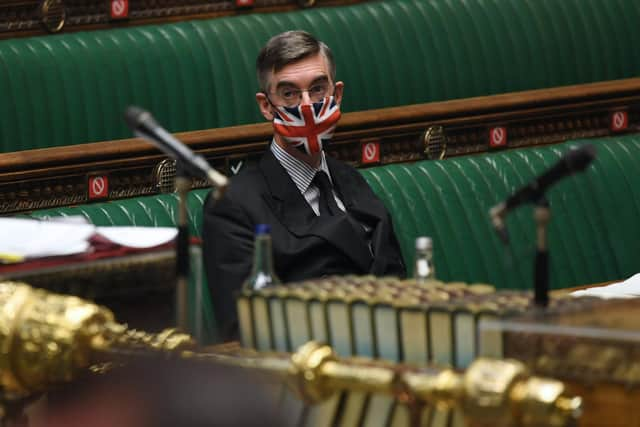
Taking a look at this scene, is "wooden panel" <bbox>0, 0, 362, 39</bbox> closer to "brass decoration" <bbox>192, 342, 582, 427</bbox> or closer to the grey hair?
the grey hair

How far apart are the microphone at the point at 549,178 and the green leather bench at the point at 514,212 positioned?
1019 millimetres

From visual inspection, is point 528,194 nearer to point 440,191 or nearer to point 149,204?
point 149,204

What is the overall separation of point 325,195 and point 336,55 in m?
0.70

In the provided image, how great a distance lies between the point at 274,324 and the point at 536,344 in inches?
10.3

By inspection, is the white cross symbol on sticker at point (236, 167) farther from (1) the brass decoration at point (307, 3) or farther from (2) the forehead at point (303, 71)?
(1) the brass decoration at point (307, 3)

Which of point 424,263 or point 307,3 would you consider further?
point 307,3

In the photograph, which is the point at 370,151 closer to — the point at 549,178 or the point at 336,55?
the point at 336,55

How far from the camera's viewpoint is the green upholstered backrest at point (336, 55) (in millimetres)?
2295

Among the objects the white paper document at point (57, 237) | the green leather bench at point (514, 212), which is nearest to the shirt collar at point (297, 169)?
the green leather bench at point (514, 212)

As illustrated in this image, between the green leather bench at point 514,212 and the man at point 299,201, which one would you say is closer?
the man at point 299,201

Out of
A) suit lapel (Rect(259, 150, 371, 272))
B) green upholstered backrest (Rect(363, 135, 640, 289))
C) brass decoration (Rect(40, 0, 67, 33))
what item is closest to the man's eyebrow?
suit lapel (Rect(259, 150, 371, 272))

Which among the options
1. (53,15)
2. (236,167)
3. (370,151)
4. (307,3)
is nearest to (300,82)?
(236,167)

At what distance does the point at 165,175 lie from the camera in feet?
6.95

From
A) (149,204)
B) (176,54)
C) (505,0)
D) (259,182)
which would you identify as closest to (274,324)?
(259,182)
